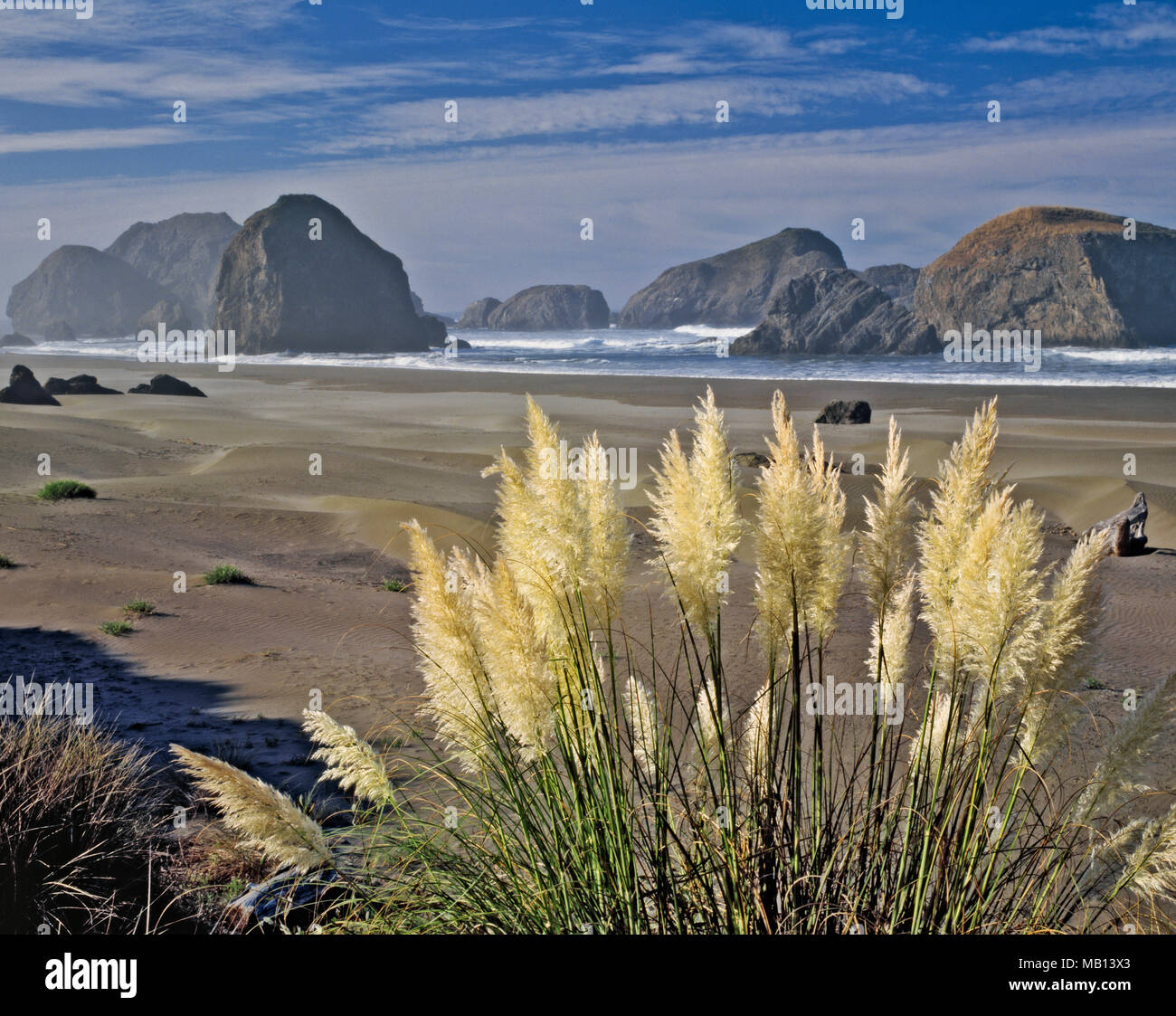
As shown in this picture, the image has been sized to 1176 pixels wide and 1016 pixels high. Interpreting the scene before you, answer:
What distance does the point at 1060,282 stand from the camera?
101 m

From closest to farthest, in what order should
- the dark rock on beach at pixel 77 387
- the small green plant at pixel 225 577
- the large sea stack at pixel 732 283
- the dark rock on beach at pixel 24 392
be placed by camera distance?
the small green plant at pixel 225 577 < the dark rock on beach at pixel 24 392 < the dark rock on beach at pixel 77 387 < the large sea stack at pixel 732 283

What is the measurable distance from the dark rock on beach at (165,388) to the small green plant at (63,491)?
26518 millimetres

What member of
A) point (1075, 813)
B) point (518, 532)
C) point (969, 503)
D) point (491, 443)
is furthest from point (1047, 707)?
point (491, 443)

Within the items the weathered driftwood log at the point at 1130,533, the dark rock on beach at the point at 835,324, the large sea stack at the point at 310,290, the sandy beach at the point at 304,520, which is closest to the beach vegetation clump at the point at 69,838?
the sandy beach at the point at 304,520

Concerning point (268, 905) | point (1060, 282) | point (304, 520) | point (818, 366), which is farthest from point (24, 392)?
point (1060, 282)

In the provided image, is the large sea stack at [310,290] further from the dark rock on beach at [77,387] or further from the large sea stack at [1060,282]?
the dark rock on beach at [77,387]

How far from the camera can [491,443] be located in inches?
1080

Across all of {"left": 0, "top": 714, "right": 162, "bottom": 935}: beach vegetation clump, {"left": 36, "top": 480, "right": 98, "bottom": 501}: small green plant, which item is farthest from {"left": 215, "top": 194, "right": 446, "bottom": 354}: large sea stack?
{"left": 0, "top": 714, "right": 162, "bottom": 935}: beach vegetation clump

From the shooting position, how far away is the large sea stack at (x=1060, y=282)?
9850 centimetres

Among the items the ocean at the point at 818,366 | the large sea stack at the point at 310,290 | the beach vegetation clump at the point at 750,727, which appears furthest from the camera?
the large sea stack at the point at 310,290

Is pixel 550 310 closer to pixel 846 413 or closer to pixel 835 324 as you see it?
pixel 835 324

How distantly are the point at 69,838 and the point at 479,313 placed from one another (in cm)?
19265

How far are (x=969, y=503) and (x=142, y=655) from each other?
840cm

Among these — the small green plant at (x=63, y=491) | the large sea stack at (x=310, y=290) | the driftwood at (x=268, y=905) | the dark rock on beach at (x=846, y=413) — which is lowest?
the driftwood at (x=268, y=905)
